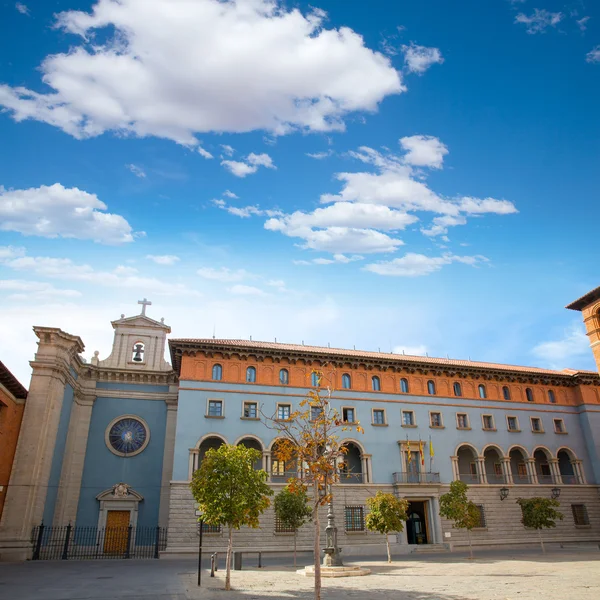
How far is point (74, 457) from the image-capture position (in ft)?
118

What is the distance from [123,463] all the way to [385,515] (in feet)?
63.5

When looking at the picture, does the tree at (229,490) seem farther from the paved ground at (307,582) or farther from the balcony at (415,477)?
the balcony at (415,477)

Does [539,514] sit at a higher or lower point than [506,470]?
lower

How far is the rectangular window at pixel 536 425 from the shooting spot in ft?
140

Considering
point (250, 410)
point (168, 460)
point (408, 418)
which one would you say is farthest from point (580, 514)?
point (168, 460)

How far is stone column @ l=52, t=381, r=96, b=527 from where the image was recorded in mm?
34125

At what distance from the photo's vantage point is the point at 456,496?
33.3 metres

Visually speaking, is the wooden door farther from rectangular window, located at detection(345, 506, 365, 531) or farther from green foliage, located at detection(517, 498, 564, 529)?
green foliage, located at detection(517, 498, 564, 529)

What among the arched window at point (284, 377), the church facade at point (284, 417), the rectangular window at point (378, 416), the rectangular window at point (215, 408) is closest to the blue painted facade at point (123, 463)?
the church facade at point (284, 417)

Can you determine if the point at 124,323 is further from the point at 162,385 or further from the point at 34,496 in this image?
the point at 34,496

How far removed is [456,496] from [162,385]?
2257 centimetres

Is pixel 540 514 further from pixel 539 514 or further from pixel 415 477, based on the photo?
pixel 415 477

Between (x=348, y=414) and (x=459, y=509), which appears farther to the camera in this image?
(x=348, y=414)

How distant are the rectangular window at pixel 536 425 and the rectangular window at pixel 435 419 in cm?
869
